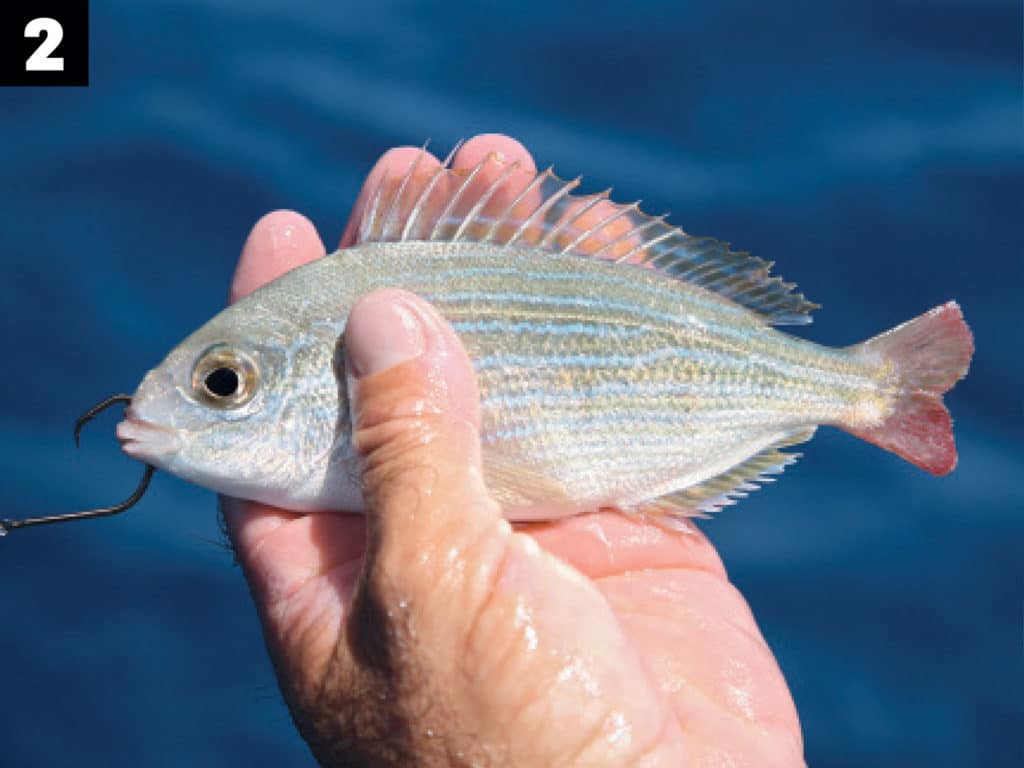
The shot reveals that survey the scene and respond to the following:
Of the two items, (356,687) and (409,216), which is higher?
(409,216)

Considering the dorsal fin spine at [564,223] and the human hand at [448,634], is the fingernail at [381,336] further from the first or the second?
the dorsal fin spine at [564,223]

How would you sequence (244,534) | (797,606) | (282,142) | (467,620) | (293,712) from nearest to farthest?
(467,620) < (293,712) < (244,534) < (797,606) < (282,142)

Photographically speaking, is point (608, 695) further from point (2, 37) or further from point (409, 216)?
point (2, 37)

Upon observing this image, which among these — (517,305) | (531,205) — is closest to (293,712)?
(517,305)

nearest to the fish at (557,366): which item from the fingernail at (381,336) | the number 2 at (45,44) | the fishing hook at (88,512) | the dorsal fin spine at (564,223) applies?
the dorsal fin spine at (564,223)

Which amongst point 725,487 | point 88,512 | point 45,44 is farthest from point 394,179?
point 45,44

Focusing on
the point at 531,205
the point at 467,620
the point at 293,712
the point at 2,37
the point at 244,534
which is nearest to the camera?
the point at 467,620
